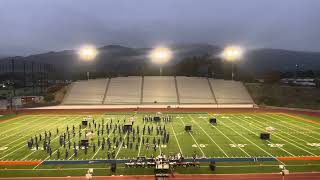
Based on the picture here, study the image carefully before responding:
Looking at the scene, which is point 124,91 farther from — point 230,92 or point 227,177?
point 227,177

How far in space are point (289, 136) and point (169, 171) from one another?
15.6m

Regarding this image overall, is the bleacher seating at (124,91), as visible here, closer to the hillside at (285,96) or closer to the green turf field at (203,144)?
the hillside at (285,96)

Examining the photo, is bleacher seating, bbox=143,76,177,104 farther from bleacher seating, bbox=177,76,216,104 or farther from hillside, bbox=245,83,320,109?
hillside, bbox=245,83,320,109

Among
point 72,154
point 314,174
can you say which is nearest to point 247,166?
point 314,174

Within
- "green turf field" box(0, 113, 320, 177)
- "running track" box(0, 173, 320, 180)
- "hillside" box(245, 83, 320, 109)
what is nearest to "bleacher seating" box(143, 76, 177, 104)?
"hillside" box(245, 83, 320, 109)

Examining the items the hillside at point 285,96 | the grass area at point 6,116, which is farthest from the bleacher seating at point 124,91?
the hillside at point 285,96

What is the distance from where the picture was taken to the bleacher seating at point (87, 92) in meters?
67.4

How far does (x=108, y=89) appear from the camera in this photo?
2876 inches

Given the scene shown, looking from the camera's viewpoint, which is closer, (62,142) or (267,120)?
(62,142)

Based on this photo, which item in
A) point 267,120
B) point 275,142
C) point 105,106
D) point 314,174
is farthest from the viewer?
point 105,106

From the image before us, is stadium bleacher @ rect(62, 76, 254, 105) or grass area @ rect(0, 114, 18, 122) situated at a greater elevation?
stadium bleacher @ rect(62, 76, 254, 105)

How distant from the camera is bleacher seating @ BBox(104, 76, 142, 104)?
67863 millimetres

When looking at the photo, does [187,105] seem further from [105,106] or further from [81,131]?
[81,131]

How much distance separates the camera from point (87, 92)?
71.5 metres
